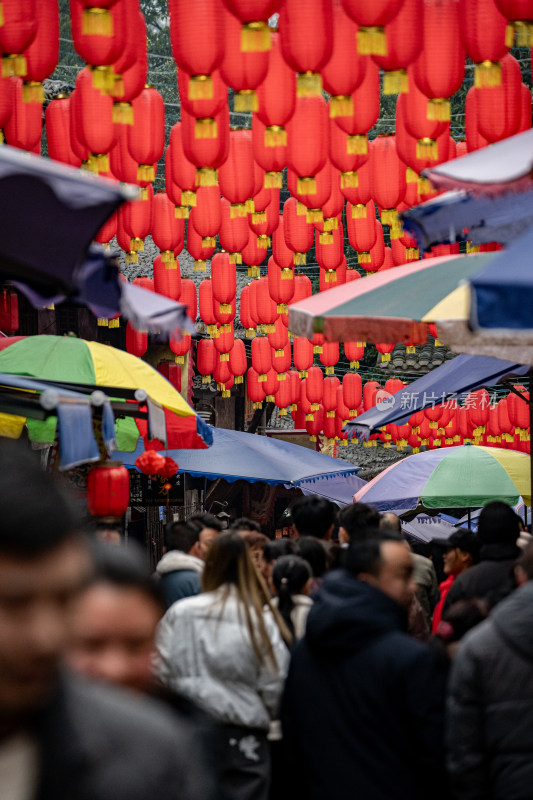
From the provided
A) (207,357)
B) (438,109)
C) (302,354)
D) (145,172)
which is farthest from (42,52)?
(302,354)

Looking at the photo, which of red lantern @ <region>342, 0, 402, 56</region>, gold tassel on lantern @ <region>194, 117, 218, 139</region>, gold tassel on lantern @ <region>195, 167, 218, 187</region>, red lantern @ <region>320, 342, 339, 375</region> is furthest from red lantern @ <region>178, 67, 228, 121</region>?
red lantern @ <region>320, 342, 339, 375</region>

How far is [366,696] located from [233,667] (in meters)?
0.96

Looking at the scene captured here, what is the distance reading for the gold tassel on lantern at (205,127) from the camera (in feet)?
23.6

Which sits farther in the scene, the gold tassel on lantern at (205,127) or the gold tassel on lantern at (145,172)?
the gold tassel on lantern at (145,172)

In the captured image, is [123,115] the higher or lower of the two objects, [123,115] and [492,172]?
the higher

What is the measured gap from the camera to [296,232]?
11977 mm

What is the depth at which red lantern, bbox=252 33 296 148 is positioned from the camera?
768cm

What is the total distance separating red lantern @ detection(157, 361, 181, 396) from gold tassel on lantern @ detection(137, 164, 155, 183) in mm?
7794

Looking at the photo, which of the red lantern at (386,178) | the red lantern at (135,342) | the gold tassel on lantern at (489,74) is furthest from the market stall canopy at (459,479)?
the red lantern at (135,342)

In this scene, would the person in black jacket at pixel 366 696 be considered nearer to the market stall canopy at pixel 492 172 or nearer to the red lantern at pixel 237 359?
the market stall canopy at pixel 492 172

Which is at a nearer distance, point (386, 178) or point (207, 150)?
point (207, 150)

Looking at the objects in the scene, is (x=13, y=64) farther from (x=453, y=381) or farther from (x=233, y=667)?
(x=233, y=667)

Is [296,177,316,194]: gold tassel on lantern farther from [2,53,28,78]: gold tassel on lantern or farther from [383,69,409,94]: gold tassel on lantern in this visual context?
[2,53,28,78]: gold tassel on lantern

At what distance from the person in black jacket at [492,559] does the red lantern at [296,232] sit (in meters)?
6.88
